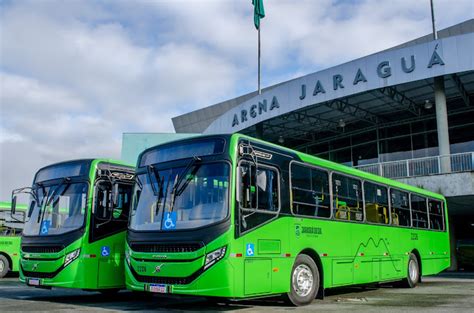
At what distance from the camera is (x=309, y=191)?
10602 mm

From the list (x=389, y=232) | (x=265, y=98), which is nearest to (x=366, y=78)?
(x=265, y=98)

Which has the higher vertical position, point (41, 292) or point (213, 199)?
point (213, 199)

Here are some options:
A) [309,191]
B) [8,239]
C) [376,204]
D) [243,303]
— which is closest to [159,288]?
[243,303]

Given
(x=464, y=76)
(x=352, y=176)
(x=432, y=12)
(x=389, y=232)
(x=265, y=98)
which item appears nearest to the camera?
(x=352, y=176)

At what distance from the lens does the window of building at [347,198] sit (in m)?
11.6

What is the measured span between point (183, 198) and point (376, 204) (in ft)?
21.6

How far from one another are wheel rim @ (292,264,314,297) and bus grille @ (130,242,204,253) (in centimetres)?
245

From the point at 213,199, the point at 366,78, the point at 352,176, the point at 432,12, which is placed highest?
the point at 432,12

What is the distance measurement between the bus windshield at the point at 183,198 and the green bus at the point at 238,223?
2 cm

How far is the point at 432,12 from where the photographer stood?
25344 millimetres

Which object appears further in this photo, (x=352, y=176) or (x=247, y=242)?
(x=352, y=176)

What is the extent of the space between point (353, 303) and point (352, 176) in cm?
319

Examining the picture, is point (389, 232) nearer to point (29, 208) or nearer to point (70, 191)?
point (70, 191)

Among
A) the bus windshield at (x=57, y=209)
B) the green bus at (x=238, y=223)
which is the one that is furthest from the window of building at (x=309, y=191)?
the bus windshield at (x=57, y=209)
